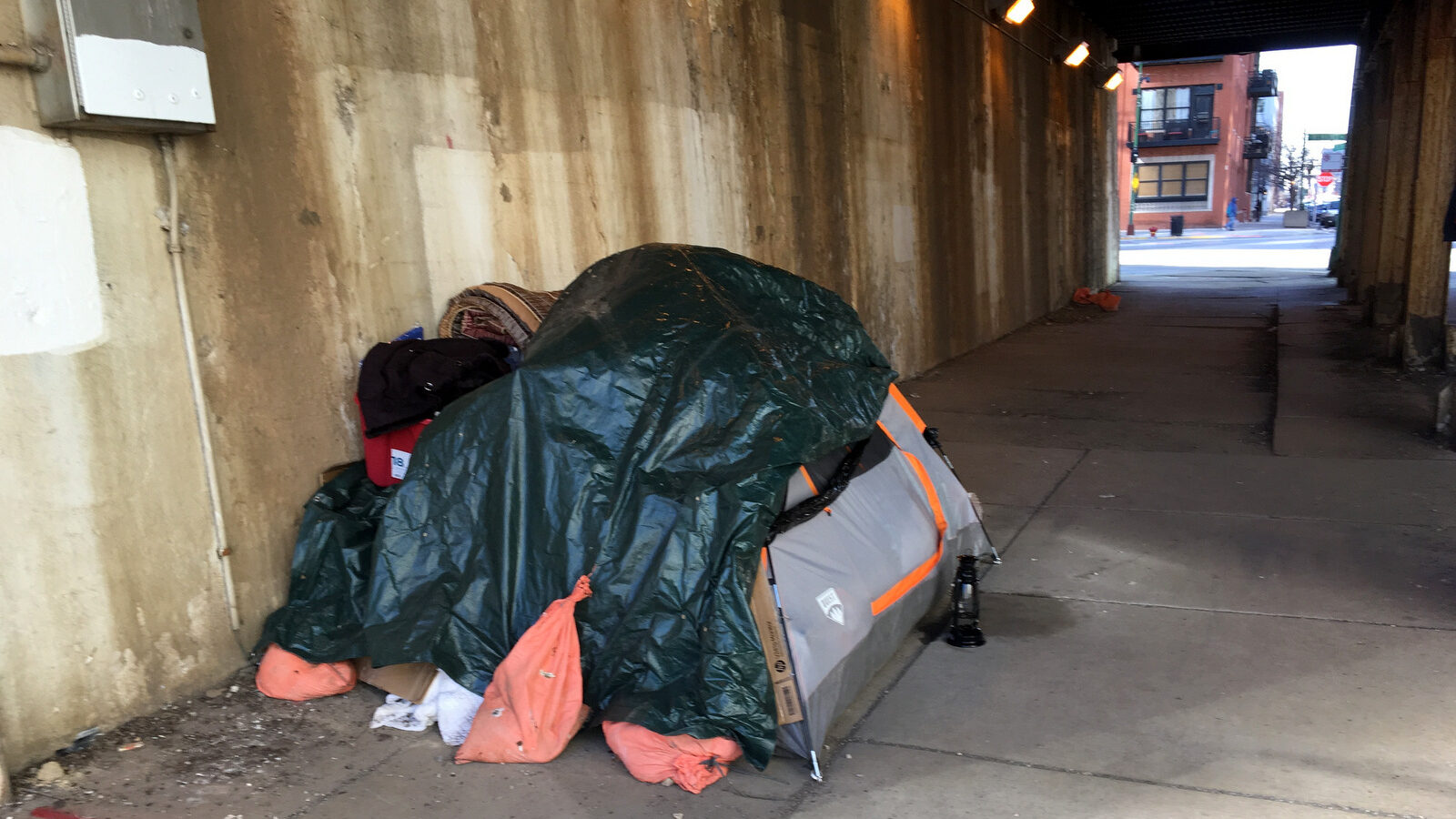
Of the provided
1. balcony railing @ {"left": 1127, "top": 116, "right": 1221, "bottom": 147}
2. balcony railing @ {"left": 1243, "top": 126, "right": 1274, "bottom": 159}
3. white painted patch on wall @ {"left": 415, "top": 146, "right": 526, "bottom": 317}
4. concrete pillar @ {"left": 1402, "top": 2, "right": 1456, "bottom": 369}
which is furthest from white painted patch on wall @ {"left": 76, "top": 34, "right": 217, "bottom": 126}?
balcony railing @ {"left": 1243, "top": 126, "right": 1274, "bottom": 159}

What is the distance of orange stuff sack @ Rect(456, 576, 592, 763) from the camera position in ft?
10.0

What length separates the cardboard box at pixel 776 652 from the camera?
292 centimetres

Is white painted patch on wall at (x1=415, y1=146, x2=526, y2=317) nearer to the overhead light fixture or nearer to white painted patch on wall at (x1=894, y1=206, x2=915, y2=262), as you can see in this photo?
white painted patch on wall at (x1=894, y1=206, x2=915, y2=262)

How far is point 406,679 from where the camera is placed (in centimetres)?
347

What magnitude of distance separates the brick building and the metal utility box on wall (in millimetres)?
49261

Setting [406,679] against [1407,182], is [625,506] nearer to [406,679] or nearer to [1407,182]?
[406,679]

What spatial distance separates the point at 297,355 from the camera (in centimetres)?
386

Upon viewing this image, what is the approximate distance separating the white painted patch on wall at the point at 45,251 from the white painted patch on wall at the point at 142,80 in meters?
0.23

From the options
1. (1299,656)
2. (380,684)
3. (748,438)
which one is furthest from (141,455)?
(1299,656)

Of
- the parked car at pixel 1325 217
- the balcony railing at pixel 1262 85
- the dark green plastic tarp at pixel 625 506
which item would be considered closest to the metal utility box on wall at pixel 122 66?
the dark green plastic tarp at pixel 625 506

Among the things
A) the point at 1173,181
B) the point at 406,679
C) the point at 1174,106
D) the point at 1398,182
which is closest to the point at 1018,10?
the point at 1398,182

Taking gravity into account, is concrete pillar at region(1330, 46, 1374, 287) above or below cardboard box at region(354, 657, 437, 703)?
above

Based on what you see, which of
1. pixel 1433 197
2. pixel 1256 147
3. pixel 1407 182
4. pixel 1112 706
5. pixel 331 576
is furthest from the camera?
pixel 1256 147

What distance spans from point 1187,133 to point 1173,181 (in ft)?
8.94
